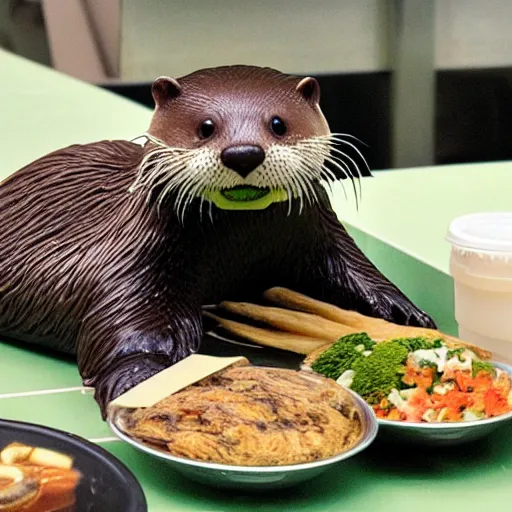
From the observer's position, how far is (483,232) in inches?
55.5

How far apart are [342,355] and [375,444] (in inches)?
4.6

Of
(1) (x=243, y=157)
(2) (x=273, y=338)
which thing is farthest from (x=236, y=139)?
(2) (x=273, y=338)

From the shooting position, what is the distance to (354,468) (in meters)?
1.17

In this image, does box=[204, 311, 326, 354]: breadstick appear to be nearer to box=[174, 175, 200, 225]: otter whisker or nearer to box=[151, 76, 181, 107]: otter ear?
box=[174, 175, 200, 225]: otter whisker

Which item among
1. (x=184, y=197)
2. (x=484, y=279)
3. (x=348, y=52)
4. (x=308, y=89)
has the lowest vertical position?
(x=348, y=52)

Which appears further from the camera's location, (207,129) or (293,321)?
(293,321)

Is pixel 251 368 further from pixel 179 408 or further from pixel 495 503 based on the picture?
pixel 495 503

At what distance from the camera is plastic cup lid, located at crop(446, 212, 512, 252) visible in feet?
4.45

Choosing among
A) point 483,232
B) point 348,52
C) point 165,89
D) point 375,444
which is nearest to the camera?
point 375,444

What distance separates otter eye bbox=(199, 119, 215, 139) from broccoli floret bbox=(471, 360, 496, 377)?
1.19 ft

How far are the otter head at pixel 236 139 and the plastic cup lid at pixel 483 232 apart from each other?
18 centimetres

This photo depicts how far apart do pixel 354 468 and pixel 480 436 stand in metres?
0.13

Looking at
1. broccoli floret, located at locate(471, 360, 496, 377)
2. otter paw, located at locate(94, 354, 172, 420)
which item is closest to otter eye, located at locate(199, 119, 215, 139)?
otter paw, located at locate(94, 354, 172, 420)

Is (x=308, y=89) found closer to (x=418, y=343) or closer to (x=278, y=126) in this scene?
(x=278, y=126)
